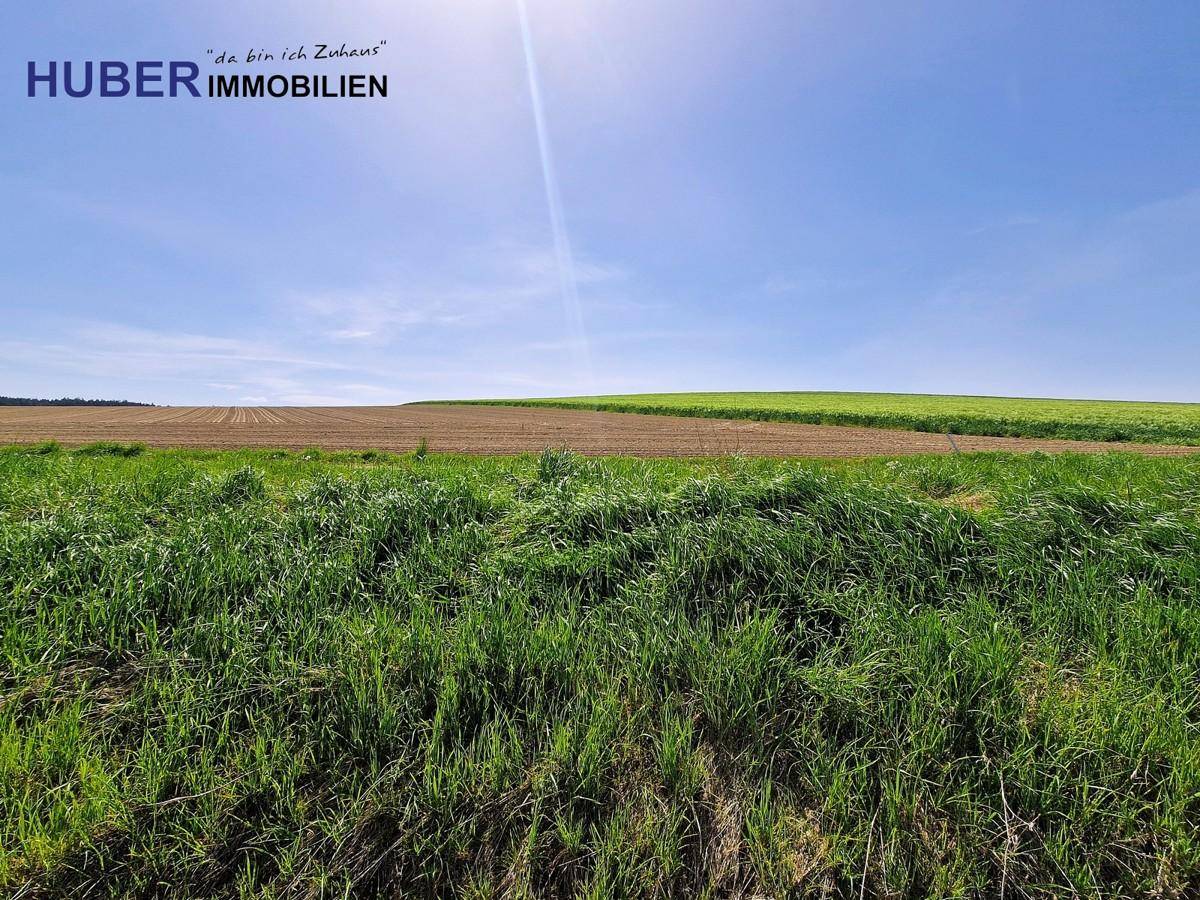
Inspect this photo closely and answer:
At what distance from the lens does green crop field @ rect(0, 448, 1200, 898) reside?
2.31 meters

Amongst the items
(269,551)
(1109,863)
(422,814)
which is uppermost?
(269,551)

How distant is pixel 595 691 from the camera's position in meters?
3.09

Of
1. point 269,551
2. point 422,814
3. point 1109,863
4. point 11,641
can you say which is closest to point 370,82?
point 269,551

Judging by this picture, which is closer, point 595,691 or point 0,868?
point 0,868

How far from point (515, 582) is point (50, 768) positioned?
8.95ft

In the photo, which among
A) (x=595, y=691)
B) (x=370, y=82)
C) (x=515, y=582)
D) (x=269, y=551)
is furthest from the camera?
(x=370, y=82)

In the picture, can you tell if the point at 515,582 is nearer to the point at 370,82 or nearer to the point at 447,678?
the point at 447,678

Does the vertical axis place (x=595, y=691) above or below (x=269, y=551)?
below

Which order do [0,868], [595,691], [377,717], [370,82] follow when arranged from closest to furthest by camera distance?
[0,868]
[377,717]
[595,691]
[370,82]

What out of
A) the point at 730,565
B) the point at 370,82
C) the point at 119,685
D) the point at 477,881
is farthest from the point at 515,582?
the point at 370,82

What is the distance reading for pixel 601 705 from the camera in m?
2.91

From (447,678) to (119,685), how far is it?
218 centimetres

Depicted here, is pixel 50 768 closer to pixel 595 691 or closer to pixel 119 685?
pixel 119 685

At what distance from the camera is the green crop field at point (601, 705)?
231cm
